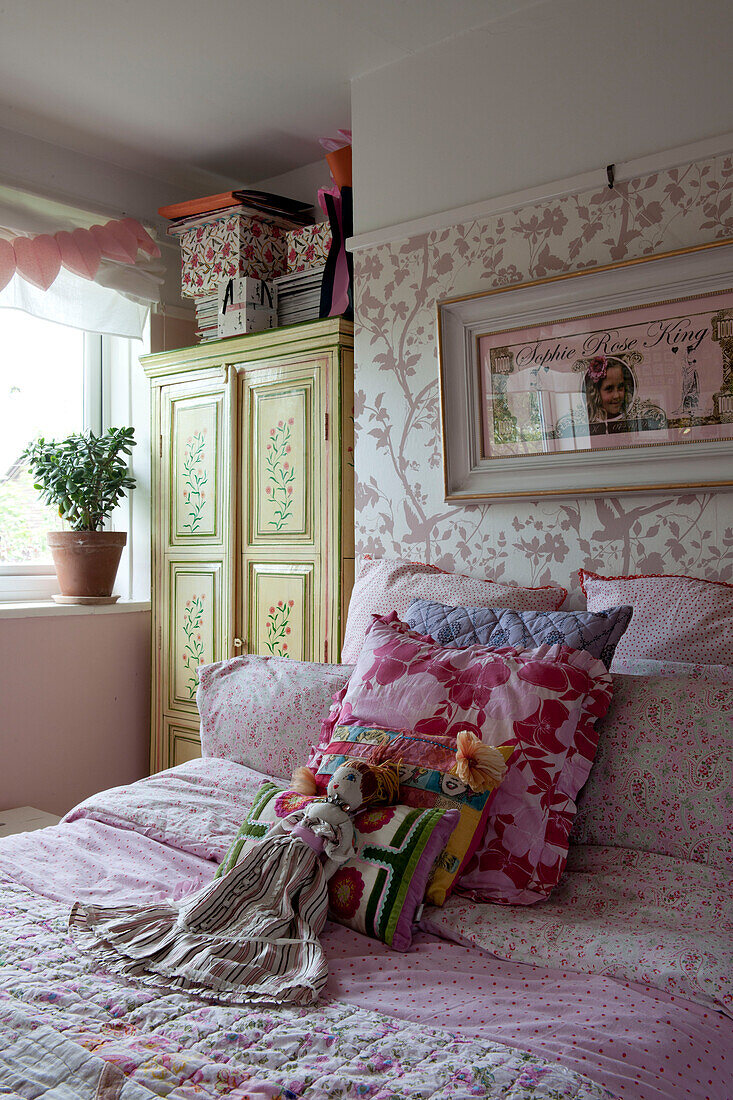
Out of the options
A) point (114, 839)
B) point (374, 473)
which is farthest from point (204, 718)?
point (374, 473)

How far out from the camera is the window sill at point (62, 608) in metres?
2.94

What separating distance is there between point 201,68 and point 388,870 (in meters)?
2.39

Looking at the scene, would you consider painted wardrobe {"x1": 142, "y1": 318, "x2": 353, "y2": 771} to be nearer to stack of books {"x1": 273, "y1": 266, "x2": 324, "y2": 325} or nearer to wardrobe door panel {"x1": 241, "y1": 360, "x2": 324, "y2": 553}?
wardrobe door panel {"x1": 241, "y1": 360, "x2": 324, "y2": 553}

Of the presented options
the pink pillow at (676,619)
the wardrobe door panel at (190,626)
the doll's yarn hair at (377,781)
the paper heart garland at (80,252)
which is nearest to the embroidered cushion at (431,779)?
the doll's yarn hair at (377,781)

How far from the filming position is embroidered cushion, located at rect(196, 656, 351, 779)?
1880mm

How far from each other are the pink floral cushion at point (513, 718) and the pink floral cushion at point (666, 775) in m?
0.05

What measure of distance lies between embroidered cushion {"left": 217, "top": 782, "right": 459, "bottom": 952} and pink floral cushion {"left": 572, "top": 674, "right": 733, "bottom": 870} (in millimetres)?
305

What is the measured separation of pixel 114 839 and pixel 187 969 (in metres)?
0.57

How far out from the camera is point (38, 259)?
304cm

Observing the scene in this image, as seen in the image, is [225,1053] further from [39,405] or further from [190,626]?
[39,405]

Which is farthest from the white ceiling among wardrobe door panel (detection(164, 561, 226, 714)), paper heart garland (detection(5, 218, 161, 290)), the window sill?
the window sill

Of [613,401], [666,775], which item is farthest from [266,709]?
[613,401]

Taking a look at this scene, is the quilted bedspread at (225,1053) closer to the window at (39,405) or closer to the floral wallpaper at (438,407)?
the floral wallpaper at (438,407)

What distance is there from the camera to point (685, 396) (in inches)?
79.7
